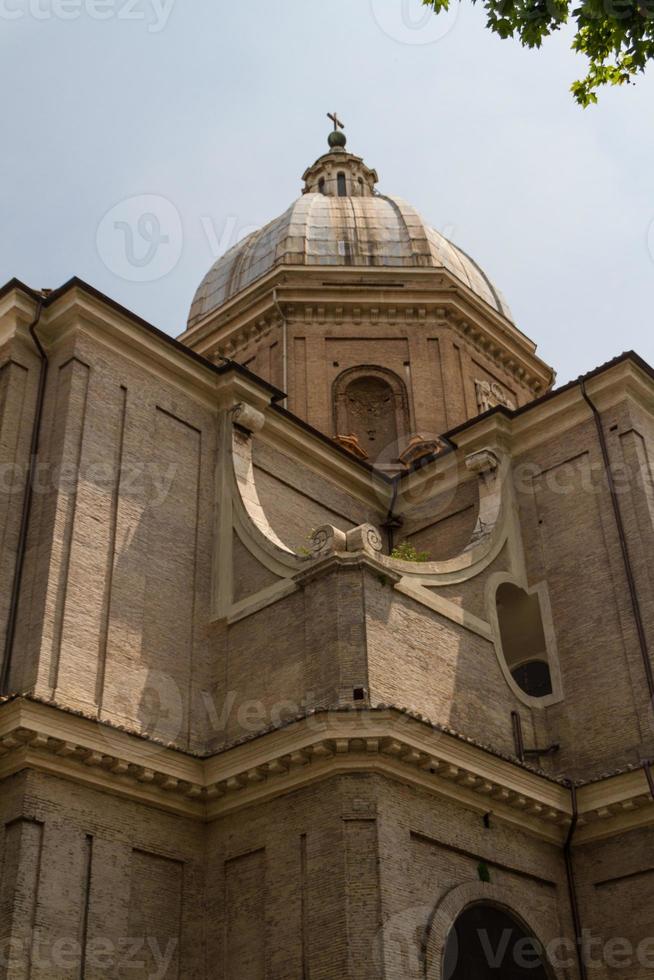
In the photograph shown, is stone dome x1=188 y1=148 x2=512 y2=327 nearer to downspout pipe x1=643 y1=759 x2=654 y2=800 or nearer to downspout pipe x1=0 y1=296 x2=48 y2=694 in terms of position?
downspout pipe x1=0 y1=296 x2=48 y2=694

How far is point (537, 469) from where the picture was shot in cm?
1975

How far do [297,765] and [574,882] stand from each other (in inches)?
181

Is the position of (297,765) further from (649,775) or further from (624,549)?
(624,549)

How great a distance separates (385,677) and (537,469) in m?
6.62

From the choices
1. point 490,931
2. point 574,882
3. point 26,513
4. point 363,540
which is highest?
point 26,513

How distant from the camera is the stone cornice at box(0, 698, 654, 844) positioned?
13297 mm

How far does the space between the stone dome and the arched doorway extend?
16456mm

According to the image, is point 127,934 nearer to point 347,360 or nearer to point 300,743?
point 300,743

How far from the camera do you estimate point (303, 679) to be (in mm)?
14680

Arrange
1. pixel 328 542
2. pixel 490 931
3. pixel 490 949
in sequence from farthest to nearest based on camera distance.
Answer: pixel 328 542 < pixel 490 931 < pixel 490 949

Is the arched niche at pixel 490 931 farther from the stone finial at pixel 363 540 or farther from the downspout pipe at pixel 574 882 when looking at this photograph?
the stone finial at pixel 363 540

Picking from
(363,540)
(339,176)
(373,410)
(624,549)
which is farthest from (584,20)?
(339,176)

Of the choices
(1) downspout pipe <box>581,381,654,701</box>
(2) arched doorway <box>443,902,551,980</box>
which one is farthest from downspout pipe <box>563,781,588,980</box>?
(1) downspout pipe <box>581,381,654,701</box>

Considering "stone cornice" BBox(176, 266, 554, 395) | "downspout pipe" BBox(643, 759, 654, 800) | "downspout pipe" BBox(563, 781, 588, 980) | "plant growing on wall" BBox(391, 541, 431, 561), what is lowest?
"downspout pipe" BBox(563, 781, 588, 980)
